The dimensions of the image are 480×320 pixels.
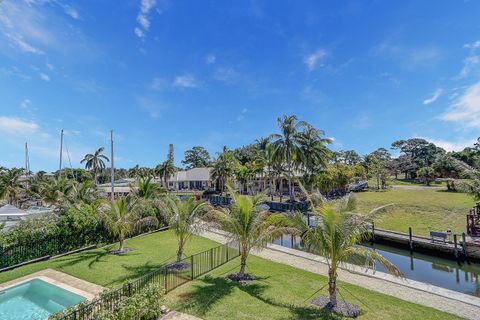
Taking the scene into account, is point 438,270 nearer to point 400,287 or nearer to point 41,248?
point 400,287

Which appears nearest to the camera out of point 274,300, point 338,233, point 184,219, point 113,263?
point 338,233

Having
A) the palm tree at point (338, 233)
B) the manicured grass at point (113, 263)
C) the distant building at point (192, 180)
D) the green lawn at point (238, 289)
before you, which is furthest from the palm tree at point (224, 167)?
the palm tree at point (338, 233)

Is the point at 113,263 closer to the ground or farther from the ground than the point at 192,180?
closer to the ground

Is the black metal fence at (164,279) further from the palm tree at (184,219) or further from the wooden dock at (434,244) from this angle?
the wooden dock at (434,244)

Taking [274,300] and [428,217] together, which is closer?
[274,300]

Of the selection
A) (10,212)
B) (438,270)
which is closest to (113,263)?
(10,212)

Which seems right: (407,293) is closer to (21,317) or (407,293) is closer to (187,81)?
(21,317)

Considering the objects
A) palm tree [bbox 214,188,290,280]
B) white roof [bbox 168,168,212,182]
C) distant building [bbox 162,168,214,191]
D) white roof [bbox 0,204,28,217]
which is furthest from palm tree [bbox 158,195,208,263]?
white roof [bbox 168,168,212,182]
